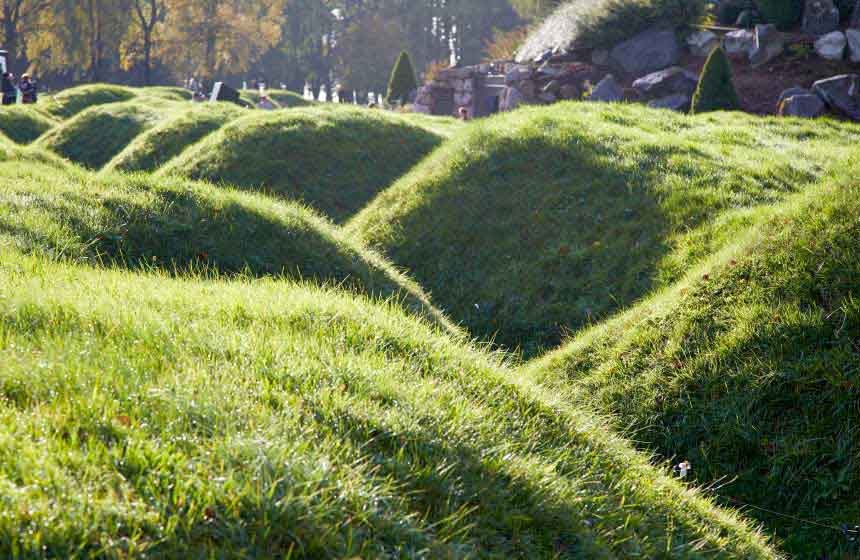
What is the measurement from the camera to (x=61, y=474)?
271 centimetres

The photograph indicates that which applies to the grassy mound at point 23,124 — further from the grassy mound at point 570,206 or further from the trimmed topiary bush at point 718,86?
the trimmed topiary bush at point 718,86

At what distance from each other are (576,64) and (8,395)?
24.7m

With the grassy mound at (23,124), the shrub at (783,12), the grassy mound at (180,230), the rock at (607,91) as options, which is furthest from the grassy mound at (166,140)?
the shrub at (783,12)

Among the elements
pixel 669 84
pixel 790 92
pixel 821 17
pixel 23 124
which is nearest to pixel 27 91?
pixel 23 124

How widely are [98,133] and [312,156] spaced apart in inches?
435

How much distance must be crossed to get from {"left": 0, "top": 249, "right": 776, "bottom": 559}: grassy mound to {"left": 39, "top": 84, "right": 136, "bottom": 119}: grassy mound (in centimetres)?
2868

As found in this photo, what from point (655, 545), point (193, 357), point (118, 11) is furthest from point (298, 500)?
point (118, 11)

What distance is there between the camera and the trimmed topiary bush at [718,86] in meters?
18.7

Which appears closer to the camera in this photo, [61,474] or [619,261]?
[61,474]

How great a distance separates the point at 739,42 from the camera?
2250cm

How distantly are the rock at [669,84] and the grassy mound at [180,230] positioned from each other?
15.4 metres

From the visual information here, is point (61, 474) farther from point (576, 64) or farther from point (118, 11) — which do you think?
point (118, 11)

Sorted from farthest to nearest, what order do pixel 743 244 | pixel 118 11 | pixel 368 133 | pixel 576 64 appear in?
pixel 118 11, pixel 576 64, pixel 368 133, pixel 743 244

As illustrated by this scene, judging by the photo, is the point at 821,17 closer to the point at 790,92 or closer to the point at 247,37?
the point at 790,92
